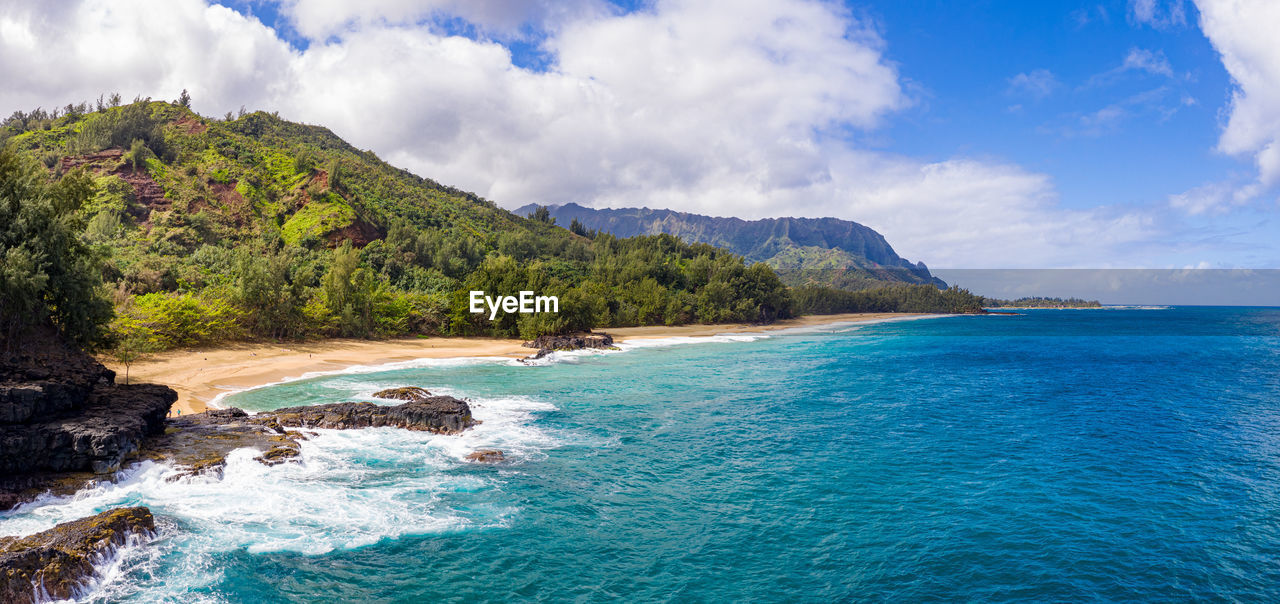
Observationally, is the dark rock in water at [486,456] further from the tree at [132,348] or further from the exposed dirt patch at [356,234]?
the exposed dirt patch at [356,234]

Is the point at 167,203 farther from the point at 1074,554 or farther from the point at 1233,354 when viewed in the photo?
the point at 1233,354

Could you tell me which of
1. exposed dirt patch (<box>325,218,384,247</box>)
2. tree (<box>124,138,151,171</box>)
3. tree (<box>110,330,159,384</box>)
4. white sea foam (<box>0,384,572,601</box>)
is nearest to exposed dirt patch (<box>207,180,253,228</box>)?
tree (<box>124,138,151,171</box>)

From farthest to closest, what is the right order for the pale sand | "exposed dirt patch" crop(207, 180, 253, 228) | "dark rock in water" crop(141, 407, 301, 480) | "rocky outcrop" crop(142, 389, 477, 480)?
"exposed dirt patch" crop(207, 180, 253, 228), the pale sand, "rocky outcrop" crop(142, 389, 477, 480), "dark rock in water" crop(141, 407, 301, 480)

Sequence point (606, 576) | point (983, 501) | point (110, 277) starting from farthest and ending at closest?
point (110, 277)
point (983, 501)
point (606, 576)

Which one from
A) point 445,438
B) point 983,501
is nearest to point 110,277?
point 445,438

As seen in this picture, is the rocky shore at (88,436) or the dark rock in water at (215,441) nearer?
the rocky shore at (88,436)

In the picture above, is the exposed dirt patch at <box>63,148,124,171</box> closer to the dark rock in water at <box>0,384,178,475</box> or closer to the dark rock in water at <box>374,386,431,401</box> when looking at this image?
the dark rock in water at <box>374,386,431,401</box>

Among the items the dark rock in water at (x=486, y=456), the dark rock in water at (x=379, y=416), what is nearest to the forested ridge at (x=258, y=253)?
the dark rock in water at (x=379, y=416)
